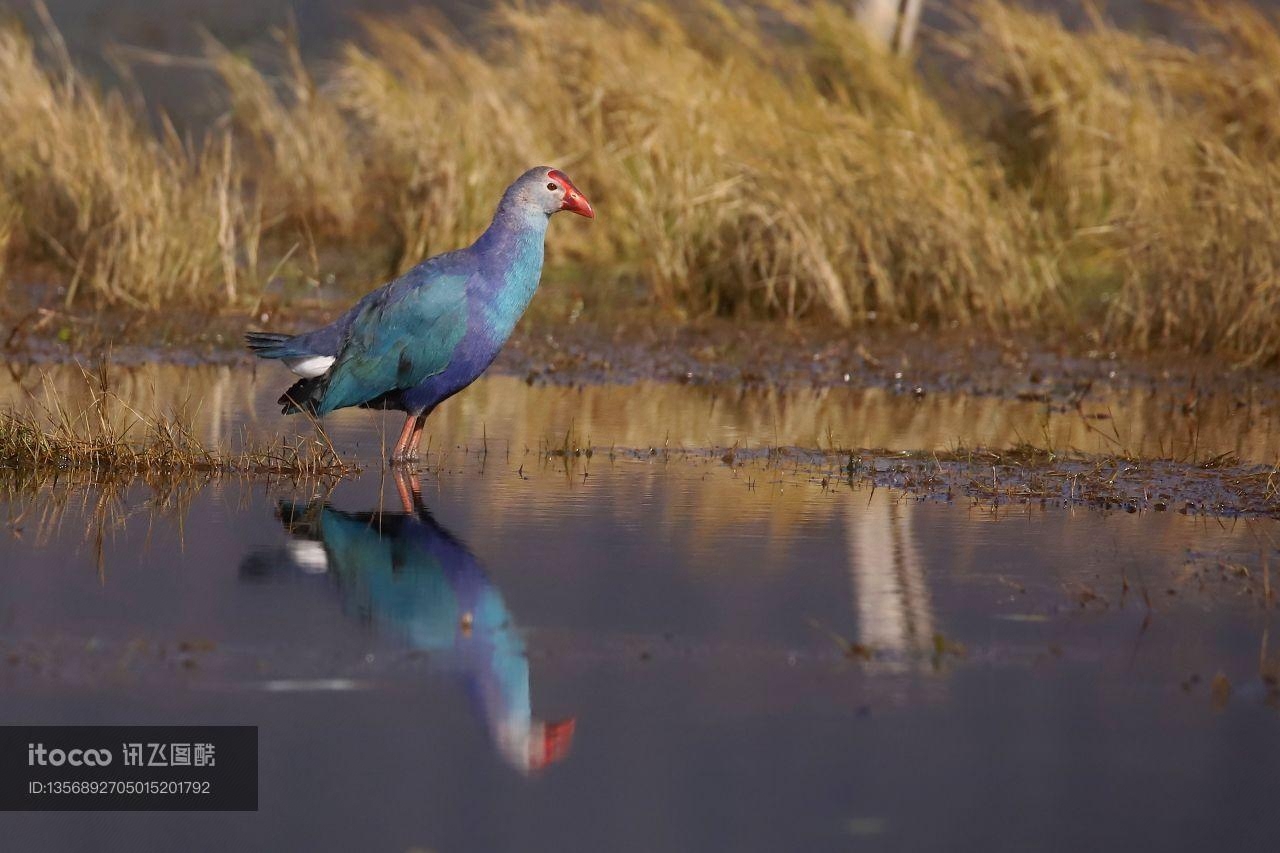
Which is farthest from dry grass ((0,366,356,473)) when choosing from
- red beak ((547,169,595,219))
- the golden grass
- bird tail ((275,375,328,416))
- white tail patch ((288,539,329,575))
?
the golden grass

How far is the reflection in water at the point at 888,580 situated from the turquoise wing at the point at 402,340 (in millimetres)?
1712

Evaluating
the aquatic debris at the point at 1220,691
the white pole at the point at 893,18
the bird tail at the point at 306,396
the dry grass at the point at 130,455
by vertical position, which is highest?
the white pole at the point at 893,18

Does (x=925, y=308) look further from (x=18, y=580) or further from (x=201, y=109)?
(x=201, y=109)

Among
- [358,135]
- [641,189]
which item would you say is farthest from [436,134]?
[358,135]

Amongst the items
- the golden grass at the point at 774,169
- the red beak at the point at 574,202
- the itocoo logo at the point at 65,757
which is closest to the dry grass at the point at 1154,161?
the golden grass at the point at 774,169

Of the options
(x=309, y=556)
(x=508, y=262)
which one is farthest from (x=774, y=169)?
(x=309, y=556)

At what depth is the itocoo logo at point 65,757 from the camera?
A: 455 cm

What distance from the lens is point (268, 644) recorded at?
535 cm

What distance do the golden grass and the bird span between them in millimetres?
3930

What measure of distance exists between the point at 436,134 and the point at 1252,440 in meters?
6.56

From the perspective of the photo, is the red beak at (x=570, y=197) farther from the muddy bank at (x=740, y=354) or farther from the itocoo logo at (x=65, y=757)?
the itocoo logo at (x=65, y=757)

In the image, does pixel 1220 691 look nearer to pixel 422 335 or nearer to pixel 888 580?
pixel 888 580

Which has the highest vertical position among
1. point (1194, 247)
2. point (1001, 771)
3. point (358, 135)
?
point (358, 135)

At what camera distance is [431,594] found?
589cm
